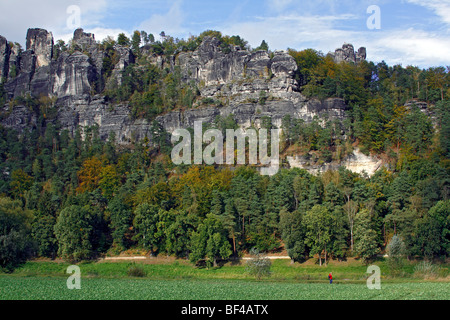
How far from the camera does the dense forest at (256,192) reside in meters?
46.1

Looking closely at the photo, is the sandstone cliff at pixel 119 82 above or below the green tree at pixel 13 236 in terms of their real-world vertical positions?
above

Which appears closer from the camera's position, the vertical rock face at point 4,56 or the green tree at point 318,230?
the green tree at point 318,230

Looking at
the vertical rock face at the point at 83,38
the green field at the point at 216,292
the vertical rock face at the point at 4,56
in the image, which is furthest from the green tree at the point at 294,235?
the vertical rock face at the point at 4,56

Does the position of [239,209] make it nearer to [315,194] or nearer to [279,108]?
[315,194]

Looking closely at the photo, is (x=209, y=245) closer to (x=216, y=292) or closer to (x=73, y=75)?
(x=216, y=292)

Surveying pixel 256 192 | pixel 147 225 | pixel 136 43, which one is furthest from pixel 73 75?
pixel 256 192

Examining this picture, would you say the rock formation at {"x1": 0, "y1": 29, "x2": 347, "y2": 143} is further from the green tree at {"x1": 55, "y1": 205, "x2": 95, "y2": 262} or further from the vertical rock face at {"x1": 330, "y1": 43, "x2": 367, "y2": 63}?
the green tree at {"x1": 55, "y1": 205, "x2": 95, "y2": 262}

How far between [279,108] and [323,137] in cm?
1195

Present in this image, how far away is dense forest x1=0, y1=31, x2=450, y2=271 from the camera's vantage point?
4612 centimetres

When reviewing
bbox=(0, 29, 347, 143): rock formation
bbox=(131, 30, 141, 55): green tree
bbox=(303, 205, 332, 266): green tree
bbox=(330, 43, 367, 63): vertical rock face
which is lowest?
bbox=(303, 205, 332, 266): green tree

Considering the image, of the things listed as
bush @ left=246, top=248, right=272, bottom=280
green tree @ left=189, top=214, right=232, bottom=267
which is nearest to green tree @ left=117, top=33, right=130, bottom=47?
green tree @ left=189, top=214, right=232, bottom=267

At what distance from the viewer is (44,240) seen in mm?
50188

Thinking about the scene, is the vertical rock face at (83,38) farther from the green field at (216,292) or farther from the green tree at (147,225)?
the green field at (216,292)
